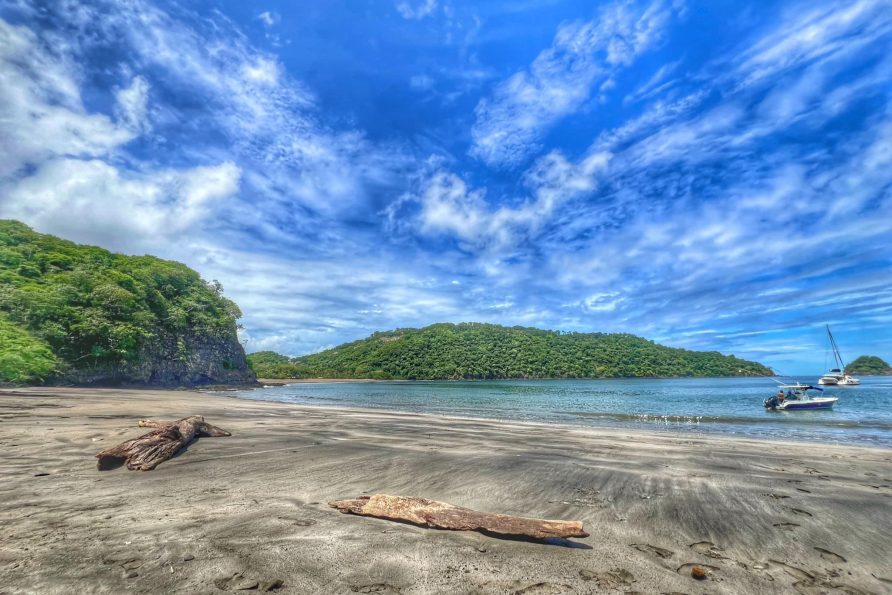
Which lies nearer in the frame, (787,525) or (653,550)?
(653,550)

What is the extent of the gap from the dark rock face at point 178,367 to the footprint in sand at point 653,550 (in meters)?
63.3

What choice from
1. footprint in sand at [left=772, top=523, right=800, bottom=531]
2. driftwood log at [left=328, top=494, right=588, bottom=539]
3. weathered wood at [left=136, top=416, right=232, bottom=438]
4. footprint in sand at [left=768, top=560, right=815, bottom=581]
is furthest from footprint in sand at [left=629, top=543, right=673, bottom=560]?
weathered wood at [left=136, top=416, right=232, bottom=438]

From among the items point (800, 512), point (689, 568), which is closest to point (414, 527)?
point (689, 568)

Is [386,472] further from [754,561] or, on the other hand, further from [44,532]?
[754,561]

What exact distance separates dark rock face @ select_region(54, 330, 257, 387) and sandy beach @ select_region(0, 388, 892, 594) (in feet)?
177

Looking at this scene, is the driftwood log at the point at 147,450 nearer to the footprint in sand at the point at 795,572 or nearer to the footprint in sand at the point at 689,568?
the footprint in sand at the point at 689,568

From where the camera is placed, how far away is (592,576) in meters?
4.38

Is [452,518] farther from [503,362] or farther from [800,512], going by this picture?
[503,362]

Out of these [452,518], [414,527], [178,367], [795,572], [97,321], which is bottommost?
[795,572]

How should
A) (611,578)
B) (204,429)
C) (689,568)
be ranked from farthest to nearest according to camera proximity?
(204,429), (689,568), (611,578)

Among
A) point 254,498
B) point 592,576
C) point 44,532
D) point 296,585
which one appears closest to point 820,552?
point 592,576

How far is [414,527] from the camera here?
557cm

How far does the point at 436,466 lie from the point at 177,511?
235 inches

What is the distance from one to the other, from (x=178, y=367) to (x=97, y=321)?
22390 millimetres
